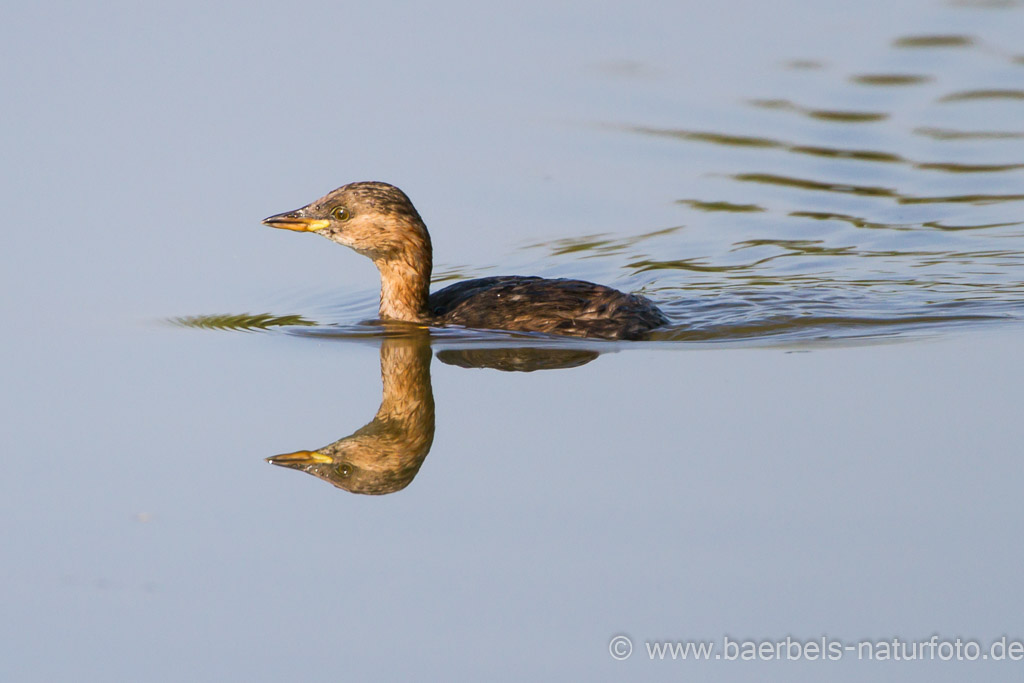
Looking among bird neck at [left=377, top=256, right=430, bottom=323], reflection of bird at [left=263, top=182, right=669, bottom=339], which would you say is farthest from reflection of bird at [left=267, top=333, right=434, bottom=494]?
bird neck at [left=377, top=256, right=430, bottom=323]

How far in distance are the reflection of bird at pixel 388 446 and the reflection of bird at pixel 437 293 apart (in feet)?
2.71

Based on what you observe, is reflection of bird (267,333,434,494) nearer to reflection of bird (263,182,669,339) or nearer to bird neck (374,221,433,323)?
reflection of bird (263,182,669,339)

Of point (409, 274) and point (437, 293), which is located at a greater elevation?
point (409, 274)

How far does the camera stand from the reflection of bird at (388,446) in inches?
311

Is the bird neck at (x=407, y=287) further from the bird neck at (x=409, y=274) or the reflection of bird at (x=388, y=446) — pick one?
the reflection of bird at (x=388, y=446)

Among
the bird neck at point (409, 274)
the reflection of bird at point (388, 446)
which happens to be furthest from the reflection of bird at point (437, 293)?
the reflection of bird at point (388, 446)

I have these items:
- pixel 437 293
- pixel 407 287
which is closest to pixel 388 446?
pixel 407 287

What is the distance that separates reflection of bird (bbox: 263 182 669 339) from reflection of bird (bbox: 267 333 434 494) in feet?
2.71

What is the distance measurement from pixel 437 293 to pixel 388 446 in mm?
3002

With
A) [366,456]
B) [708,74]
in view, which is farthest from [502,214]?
[366,456]

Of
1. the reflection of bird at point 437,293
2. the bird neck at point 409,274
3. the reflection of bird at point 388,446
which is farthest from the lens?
the bird neck at point 409,274

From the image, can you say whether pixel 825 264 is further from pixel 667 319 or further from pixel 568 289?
pixel 568 289

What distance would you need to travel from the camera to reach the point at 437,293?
37.0ft

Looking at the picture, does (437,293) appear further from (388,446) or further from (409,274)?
(388,446)
